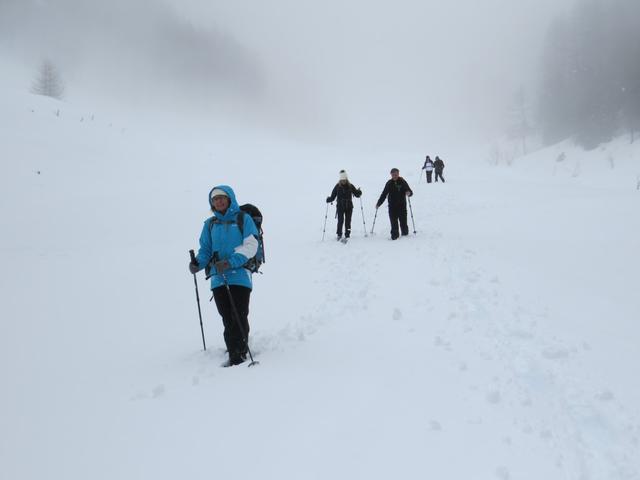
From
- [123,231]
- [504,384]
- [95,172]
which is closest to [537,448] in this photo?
[504,384]

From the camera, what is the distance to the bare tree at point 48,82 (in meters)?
47.0

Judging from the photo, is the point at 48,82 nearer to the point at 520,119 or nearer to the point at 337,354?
the point at 337,354

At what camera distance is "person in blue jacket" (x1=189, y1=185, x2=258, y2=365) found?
5.44 metres

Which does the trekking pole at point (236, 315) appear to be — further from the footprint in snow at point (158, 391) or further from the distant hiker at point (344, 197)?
the distant hiker at point (344, 197)

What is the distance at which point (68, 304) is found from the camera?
841 centimetres

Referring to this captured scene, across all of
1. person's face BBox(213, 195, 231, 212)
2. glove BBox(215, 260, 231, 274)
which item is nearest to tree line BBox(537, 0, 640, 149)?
person's face BBox(213, 195, 231, 212)

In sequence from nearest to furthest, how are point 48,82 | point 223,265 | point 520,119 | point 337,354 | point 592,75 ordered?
point 223,265 < point 337,354 < point 48,82 < point 592,75 < point 520,119

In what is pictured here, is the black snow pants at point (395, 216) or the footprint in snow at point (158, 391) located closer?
the footprint in snow at point (158, 391)

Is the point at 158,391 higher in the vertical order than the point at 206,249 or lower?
lower

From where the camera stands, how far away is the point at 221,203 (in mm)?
5418

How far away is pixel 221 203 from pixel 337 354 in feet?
8.87

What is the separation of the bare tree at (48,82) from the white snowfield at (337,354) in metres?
42.1

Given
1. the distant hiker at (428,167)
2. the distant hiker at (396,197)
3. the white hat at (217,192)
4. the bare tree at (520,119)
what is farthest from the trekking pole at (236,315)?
the bare tree at (520,119)

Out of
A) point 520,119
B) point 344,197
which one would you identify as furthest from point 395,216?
point 520,119
